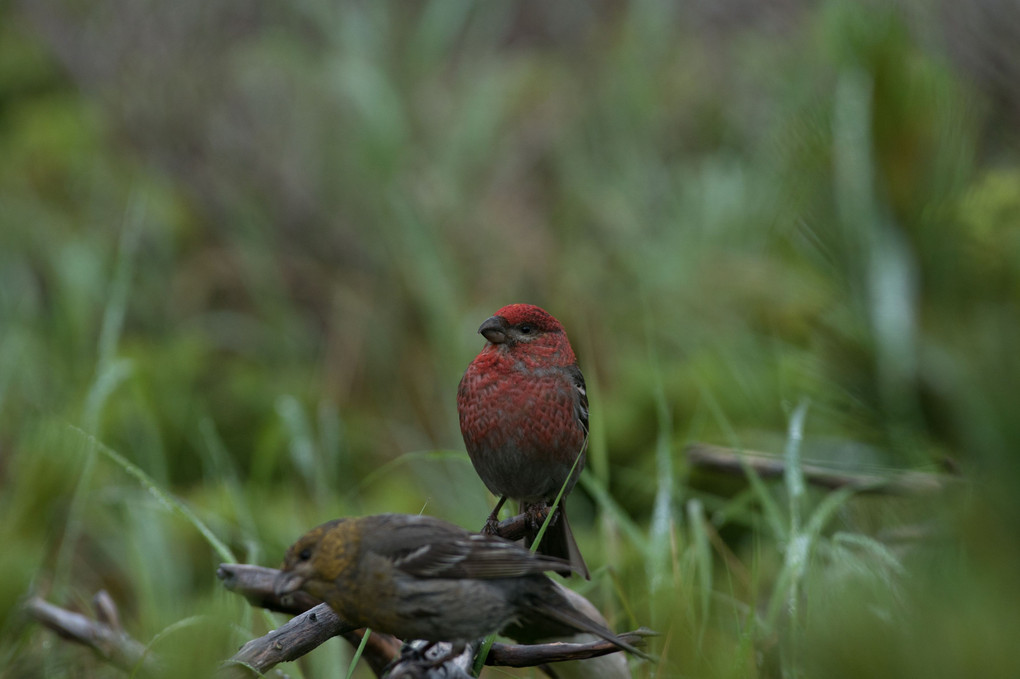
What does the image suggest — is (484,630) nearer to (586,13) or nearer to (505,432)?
(505,432)

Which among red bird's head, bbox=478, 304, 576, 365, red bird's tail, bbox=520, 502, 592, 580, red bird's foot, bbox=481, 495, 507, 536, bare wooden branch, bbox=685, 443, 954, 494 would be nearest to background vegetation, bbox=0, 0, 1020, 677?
bare wooden branch, bbox=685, 443, 954, 494

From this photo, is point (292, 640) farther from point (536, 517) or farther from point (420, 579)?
point (536, 517)

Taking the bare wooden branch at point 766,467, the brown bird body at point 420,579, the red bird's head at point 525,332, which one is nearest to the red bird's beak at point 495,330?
the red bird's head at point 525,332

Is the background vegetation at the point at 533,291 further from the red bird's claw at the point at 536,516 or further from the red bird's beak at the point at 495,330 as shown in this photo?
the red bird's beak at the point at 495,330

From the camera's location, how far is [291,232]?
5.90 metres

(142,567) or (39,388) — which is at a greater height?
(39,388)

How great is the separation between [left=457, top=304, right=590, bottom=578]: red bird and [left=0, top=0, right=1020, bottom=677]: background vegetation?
37cm

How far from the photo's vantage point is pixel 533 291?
18.4ft

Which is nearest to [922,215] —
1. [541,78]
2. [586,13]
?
[541,78]

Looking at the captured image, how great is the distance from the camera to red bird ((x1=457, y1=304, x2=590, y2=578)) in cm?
162

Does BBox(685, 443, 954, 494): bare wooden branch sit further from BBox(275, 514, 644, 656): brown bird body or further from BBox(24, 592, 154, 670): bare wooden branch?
BBox(24, 592, 154, 670): bare wooden branch

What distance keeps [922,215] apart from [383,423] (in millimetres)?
3940

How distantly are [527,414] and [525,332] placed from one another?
0.21 meters

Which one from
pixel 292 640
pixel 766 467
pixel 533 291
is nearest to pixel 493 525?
pixel 292 640
